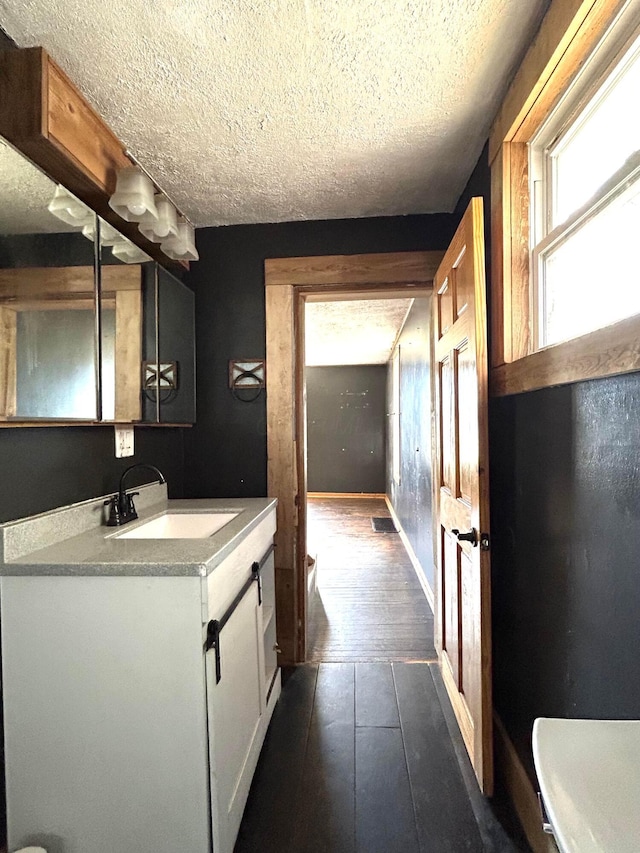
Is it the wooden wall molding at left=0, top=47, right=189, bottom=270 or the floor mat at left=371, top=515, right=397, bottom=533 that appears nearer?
the wooden wall molding at left=0, top=47, right=189, bottom=270

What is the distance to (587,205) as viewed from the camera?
1.07 m

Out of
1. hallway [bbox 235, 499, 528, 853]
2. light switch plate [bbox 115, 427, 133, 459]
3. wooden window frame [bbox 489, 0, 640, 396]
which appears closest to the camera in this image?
wooden window frame [bbox 489, 0, 640, 396]

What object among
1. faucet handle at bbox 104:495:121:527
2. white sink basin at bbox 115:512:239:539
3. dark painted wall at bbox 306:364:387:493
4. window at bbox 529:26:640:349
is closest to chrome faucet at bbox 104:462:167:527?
faucet handle at bbox 104:495:121:527

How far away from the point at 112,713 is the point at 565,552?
4.18 ft

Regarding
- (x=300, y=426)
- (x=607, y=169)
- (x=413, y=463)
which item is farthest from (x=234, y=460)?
(x=413, y=463)

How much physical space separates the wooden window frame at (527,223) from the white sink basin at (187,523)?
1.26 m

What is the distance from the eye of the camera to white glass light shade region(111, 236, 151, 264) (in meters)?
1.53

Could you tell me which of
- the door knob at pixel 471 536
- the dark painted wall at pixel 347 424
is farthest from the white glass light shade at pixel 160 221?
the dark painted wall at pixel 347 424

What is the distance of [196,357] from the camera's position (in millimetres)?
2273

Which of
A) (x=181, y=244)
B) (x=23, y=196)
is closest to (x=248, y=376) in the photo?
(x=181, y=244)

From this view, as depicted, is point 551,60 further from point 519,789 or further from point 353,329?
point 353,329

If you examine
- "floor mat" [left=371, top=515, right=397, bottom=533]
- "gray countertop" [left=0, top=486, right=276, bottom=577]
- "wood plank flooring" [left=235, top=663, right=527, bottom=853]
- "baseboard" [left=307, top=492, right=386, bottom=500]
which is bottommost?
"wood plank flooring" [left=235, top=663, right=527, bottom=853]

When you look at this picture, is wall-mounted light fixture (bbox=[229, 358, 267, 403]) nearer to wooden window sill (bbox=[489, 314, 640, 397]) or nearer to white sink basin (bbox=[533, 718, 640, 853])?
wooden window sill (bbox=[489, 314, 640, 397])

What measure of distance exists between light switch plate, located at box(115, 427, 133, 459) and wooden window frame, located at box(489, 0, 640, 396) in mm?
1514
